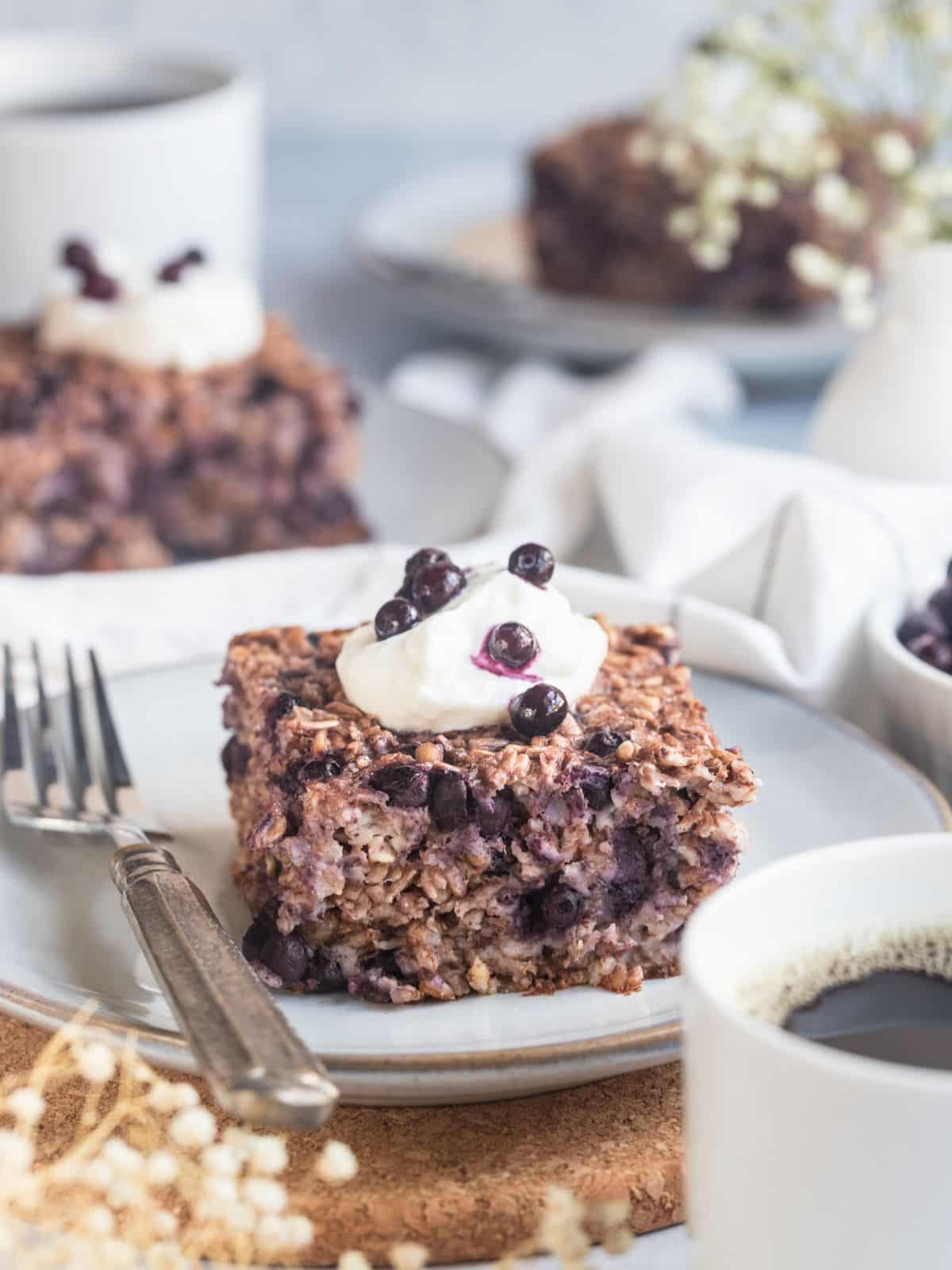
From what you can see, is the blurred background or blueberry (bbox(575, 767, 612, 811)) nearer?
blueberry (bbox(575, 767, 612, 811))

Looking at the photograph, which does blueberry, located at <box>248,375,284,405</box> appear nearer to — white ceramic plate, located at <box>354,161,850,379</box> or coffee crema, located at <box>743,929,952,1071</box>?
white ceramic plate, located at <box>354,161,850,379</box>

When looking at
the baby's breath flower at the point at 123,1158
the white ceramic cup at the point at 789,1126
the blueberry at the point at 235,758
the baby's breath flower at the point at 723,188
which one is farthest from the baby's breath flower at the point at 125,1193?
the baby's breath flower at the point at 723,188

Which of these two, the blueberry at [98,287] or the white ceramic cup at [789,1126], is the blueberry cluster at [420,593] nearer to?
the white ceramic cup at [789,1126]

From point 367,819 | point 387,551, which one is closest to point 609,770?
point 367,819

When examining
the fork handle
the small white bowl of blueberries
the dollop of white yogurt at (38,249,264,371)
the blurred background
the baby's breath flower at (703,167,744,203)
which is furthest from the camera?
the blurred background

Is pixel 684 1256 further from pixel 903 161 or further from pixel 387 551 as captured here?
pixel 903 161

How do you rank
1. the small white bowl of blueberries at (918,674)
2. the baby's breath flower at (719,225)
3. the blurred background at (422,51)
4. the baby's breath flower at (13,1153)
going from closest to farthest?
the baby's breath flower at (13,1153) → the small white bowl of blueberries at (918,674) → the baby's breath flower at (719,225) → the blurred background at (422,51)

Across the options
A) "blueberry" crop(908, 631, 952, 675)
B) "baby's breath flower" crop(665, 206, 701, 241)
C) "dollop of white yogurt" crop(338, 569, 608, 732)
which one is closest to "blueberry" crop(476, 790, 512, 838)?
"dollop of white yogurt" crop(338, 569, 608, 732)
